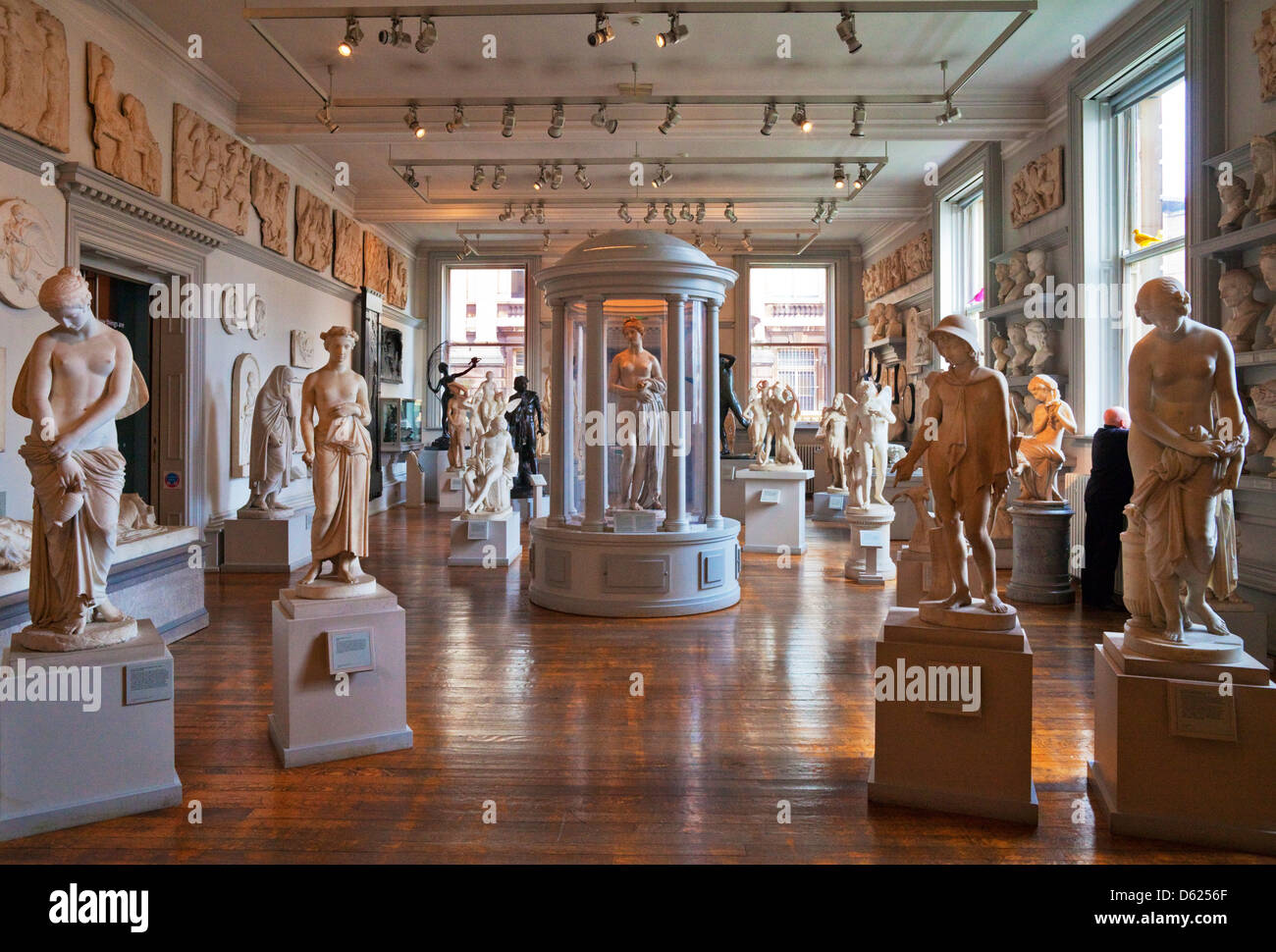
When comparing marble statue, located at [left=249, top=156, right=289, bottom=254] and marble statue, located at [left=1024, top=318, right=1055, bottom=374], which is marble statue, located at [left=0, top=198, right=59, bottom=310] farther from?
marble statue, located at [left=1024, top=318, right=1055, bottom=374]

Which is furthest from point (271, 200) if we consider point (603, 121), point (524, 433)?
point (524, 433)

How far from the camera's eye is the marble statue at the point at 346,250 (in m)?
14.3

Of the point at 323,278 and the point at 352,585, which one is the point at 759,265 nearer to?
the point at 323,278

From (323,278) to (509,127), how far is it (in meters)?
5.66

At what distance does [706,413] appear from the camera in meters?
8.34

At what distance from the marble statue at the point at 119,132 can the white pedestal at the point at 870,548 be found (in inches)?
331

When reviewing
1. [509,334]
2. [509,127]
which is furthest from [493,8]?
[509,334]

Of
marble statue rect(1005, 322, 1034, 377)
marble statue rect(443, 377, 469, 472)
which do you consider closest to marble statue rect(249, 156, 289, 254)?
marble statue rect(443, 377, 469, 472)

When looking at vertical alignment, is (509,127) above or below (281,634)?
above

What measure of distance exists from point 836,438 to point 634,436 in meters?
6.80

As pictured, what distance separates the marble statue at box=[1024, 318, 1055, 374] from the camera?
1021cm

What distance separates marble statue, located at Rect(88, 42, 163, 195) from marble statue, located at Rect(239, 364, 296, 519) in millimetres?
2447

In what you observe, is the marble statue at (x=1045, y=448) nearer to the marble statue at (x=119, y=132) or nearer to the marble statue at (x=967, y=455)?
the marble statue at (x=967, y=455)

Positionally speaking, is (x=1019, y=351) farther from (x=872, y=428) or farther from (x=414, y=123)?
(x=414, y=123)
